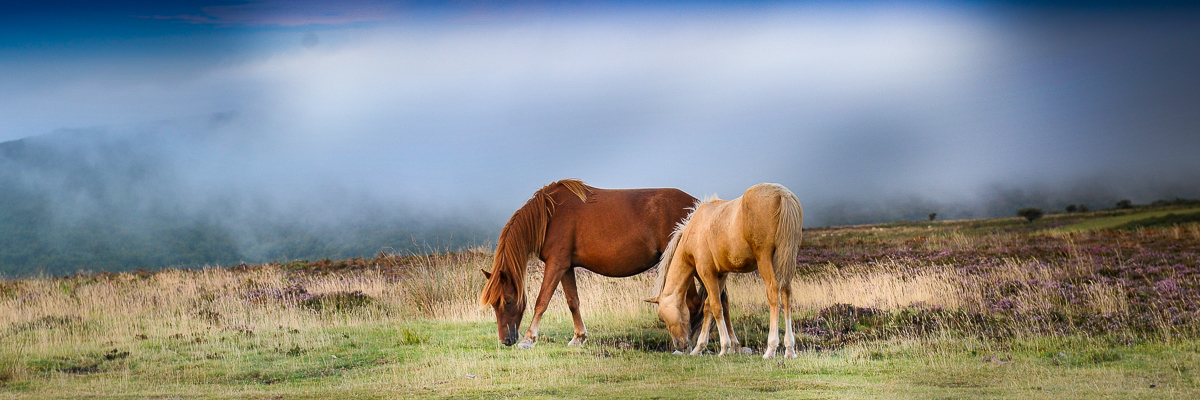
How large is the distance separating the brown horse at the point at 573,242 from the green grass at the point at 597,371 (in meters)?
0.70

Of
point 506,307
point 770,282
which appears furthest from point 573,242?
point 770,282

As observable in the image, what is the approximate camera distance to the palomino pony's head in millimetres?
12039

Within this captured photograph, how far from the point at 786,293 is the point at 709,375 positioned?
4.96ft

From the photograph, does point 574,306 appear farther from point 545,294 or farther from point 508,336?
point 508,336

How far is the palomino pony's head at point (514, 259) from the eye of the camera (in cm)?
1204

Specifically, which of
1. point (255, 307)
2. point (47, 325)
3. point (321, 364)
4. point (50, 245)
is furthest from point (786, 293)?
point (50, 245)

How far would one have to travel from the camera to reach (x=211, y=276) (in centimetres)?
2662

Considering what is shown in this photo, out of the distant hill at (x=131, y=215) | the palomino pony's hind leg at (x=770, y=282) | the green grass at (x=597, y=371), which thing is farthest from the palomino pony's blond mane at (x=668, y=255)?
the distant hill at (x=131, y=215)

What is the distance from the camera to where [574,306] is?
12188 millimetres

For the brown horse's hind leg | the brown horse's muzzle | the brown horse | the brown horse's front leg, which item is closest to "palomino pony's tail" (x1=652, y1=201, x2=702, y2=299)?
the brown horse

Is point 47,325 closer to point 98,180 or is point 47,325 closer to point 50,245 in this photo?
point 50,245

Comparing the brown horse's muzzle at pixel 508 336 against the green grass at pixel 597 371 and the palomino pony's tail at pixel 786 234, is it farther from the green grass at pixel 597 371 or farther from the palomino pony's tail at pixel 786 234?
the palomino pony's tail at pixel 786 234

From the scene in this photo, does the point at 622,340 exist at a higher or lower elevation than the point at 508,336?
lower

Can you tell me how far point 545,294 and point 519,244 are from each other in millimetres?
858
